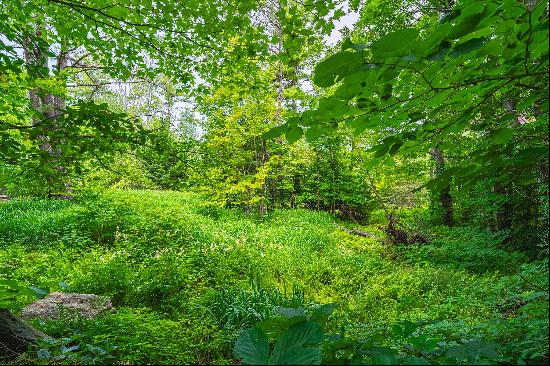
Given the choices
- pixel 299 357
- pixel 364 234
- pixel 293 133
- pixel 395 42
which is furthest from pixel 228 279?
pixel 364 234

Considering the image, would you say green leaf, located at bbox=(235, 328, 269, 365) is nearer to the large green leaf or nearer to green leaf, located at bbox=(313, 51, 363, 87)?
A: the large green leaf

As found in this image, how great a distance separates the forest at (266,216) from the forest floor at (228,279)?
1.5 inches

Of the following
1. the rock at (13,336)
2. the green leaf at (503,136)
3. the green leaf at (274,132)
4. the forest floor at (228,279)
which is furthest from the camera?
the forest floor at (228,279)

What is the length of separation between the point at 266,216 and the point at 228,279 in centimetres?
641

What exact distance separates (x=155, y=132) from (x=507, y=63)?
2957 millimetres

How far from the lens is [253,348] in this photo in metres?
0.80

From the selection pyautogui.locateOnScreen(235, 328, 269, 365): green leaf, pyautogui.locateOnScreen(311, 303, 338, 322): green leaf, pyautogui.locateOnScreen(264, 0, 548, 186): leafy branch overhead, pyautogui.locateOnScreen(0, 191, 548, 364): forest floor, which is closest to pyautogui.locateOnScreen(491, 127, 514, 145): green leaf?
pyautogui.locateOnScreen(264, 0, 548, 186): leafy branch overhead

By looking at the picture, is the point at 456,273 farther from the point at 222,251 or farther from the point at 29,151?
the point at 29,151

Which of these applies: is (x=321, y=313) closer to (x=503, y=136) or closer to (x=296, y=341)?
(x=296, y=341)

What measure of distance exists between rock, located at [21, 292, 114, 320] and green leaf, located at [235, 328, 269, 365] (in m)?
3.36

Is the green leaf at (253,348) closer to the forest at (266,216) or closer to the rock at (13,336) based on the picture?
the forest at (266,216)

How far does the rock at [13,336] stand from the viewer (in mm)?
2459

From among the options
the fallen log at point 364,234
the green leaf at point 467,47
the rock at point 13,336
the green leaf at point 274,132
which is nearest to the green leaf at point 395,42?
the green leaf at point 467,47

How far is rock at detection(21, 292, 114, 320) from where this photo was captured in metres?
3.55
